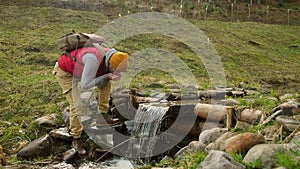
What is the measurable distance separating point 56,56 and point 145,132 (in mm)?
5876

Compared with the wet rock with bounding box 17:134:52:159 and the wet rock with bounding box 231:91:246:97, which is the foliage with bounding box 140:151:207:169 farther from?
the wet rock with bounding box 231:91:246:97

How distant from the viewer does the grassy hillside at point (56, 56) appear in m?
6.80

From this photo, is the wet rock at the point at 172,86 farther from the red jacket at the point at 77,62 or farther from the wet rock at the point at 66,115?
the red jacket at the point at 77,62

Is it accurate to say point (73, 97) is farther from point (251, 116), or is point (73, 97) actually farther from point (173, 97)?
point (251, 116)

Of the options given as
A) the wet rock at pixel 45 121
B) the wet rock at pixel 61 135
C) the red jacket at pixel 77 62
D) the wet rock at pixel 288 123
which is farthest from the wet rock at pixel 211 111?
the wet rock at pixel 45 121

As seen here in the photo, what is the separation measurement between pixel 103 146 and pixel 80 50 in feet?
4.80

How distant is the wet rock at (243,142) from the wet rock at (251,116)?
110cm

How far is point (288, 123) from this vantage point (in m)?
4.08

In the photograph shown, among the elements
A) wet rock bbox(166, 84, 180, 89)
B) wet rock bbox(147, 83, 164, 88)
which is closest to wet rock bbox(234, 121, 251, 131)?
wet rock bbox(166, 84, 180, 89)

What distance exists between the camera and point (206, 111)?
537 cm

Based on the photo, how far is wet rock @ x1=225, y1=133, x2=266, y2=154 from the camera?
3.69 meters

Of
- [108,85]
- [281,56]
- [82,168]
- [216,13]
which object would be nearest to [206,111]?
[108,85]

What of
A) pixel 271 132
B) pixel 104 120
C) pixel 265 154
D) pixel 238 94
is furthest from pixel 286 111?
pixel 104 120

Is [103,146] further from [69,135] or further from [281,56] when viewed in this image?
[281,56]
